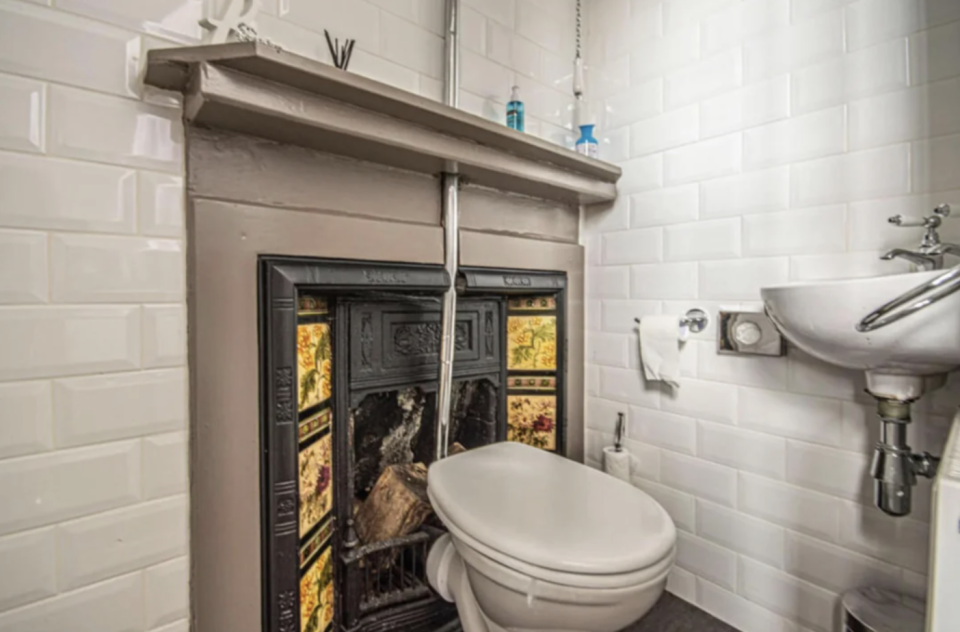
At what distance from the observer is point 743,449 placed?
3.82ft

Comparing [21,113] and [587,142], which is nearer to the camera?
[21,113]

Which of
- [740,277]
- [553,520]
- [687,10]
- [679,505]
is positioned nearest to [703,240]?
[740,277]

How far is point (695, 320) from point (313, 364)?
1017 millimetres

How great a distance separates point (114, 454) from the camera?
29.6 inches

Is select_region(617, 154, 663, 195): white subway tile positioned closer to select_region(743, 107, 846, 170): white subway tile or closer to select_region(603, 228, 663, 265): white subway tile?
select_region(603, 228, 663, 265): white subway tile

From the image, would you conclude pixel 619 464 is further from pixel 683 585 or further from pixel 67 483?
pixel 67 483

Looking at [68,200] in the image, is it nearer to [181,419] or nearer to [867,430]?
[181,419]

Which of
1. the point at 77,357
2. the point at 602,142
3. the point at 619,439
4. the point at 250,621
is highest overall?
the point at 602,142

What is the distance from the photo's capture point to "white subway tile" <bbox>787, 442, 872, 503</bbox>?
98 centimetres

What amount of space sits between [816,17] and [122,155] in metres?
1.48

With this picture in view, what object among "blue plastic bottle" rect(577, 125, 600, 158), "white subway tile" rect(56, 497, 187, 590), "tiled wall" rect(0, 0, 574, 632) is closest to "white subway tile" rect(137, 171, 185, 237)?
"tiled wall" rect(0, 0, 574, 632)

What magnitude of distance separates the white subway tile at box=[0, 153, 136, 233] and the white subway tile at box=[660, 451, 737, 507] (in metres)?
Result: 1.41

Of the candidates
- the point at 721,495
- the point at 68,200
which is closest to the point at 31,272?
the point at 68,200

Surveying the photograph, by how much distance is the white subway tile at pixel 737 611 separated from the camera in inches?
43.5
